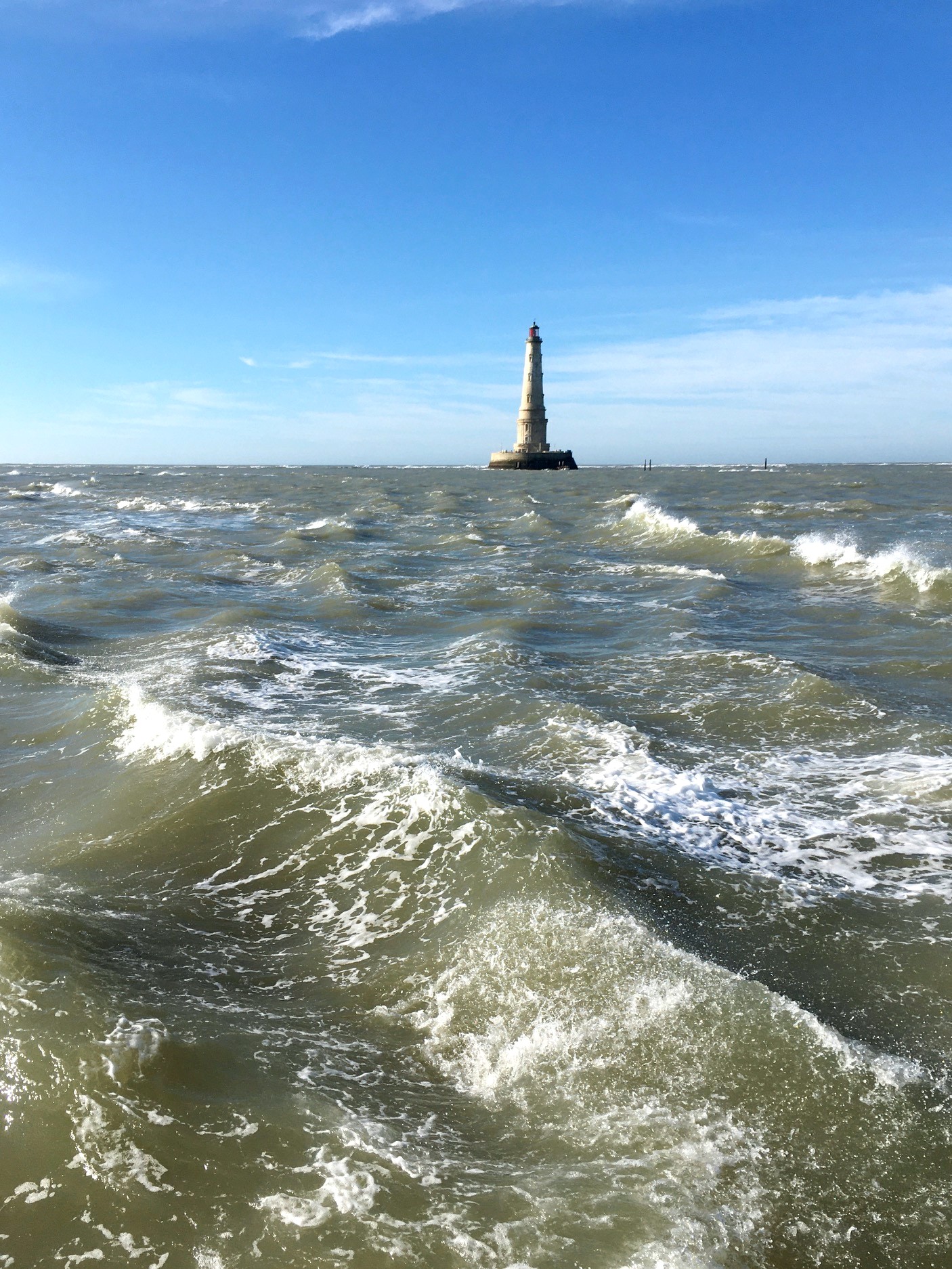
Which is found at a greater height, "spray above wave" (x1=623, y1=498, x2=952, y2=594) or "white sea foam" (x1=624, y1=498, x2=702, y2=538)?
"white sea foam" (x1=624, y1=498, x2=702, y2=538)

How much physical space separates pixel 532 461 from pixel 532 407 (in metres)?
6.60

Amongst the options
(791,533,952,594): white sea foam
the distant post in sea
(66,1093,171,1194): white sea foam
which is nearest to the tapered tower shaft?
the distant post in sea

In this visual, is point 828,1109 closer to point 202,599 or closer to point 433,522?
point 202,599

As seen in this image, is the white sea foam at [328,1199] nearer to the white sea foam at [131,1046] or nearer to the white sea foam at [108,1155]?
the white sea foam at [108,1155]

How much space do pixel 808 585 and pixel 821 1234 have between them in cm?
1866

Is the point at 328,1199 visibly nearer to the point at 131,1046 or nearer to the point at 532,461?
the point at 131,1046

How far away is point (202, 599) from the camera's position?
1898 cm

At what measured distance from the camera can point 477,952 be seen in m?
5.57

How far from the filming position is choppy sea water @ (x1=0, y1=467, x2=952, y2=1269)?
3568mm

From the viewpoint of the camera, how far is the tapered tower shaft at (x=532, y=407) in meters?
96.8

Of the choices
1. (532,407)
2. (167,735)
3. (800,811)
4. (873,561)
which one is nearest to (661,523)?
(873,561)

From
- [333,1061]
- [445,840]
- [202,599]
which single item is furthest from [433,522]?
[333,1061]

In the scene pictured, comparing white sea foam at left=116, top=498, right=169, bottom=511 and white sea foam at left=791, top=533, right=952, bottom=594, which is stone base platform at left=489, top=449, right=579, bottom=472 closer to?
white sea foam at left=116, top=498, right=169, bottom=511

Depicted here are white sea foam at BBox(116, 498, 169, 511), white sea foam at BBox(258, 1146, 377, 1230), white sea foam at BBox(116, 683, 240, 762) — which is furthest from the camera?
white sea foam at BBox(116, 498, 169, 511)
